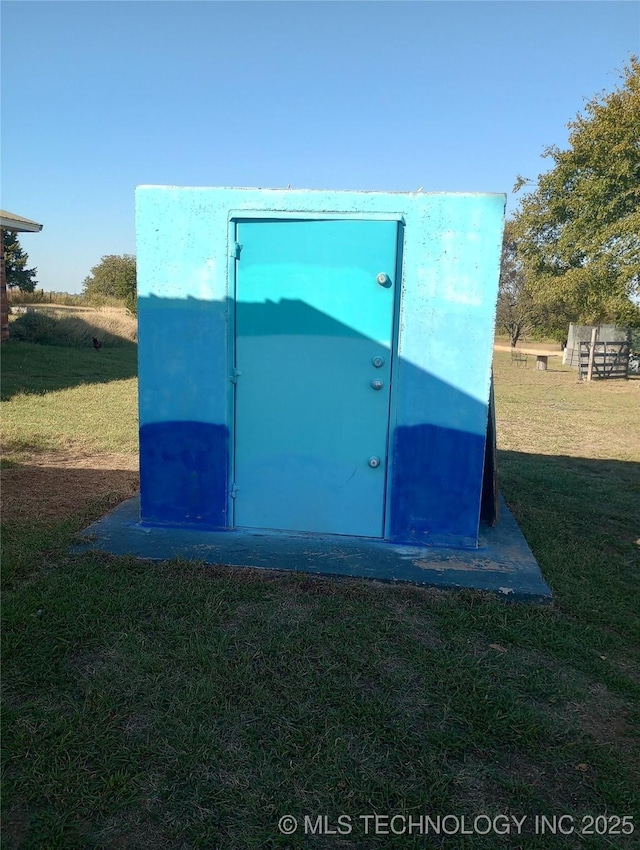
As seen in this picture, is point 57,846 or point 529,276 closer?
point 57,846

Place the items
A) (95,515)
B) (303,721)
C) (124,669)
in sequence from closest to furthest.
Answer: (303,721), (124,669), (95,515)

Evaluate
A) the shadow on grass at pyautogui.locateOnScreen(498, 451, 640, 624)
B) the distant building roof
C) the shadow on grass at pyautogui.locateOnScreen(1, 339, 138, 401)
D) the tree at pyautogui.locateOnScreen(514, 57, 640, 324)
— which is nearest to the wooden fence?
the tree at pyautogui.locateOnScreen(514, 57, 640, 324)

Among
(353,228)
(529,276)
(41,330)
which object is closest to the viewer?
(353,228)

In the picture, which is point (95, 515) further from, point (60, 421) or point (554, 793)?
point (60, 421)

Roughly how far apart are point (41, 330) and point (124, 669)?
19564 millimetres

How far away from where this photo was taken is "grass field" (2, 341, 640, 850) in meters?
2.19

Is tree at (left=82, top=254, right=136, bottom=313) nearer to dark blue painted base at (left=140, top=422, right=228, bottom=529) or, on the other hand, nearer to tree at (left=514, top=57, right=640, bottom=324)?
tree at (left=514, top=57, right=640, bottom=324)

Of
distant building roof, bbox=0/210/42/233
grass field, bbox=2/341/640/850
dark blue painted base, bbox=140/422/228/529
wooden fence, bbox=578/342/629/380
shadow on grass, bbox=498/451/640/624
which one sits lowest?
grass field, bbox=2/341/640/850

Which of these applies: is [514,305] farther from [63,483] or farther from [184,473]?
[184,473]

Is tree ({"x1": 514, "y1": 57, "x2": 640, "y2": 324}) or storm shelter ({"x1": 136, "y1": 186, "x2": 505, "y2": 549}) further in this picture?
tree ({"x1": 514, "y1": 57, "x2": 640, "y2": 324})

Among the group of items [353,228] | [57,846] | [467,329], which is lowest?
[57,846]

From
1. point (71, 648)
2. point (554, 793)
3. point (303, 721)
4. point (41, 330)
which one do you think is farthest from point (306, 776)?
point (41, 330)

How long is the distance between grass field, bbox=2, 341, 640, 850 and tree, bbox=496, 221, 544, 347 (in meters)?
36.3

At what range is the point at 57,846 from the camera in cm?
202
